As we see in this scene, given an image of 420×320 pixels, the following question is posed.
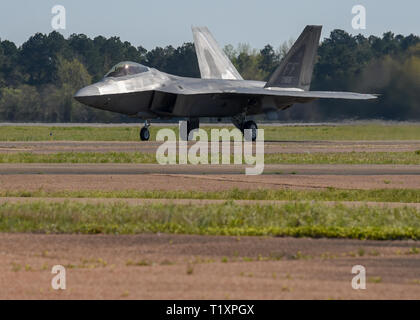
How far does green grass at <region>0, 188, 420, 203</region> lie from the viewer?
56.6 ft

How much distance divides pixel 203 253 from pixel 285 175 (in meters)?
11.8

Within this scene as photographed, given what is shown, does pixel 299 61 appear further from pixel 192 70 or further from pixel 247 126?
pixel 192 70

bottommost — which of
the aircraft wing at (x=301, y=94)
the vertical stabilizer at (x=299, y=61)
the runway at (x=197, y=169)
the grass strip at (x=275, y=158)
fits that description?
the runway at (x=197, y=169)

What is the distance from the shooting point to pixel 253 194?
57.9ft

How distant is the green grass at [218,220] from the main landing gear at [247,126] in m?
30.7

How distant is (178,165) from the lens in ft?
85.3

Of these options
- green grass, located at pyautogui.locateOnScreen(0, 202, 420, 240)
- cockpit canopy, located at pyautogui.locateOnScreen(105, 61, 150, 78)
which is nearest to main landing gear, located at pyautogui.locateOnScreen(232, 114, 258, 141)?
cockpit canopy, located at pyautogui.locateOnScreen(105, 61, 150, 78)

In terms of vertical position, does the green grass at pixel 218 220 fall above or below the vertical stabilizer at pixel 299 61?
below

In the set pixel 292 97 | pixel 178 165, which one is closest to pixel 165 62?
pixel 292 97

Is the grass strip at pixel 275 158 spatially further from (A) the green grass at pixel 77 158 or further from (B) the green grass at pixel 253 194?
(B) the green grass at pixel 253 194

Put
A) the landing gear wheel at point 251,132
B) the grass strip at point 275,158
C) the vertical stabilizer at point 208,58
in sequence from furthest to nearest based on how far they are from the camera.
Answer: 1. the vertical stabilizer at point 208,58
2. the landing gear wheel at point 251,132
3. the grass strip at point 275,158

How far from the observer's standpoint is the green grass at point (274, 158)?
27.4m

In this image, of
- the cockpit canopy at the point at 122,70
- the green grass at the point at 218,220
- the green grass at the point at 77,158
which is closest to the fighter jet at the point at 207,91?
the cockpit canopy at the point at 122,70
